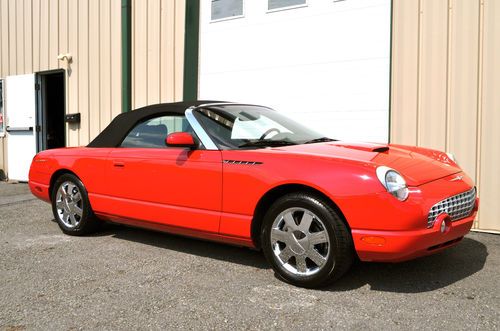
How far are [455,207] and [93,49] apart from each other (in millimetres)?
7596

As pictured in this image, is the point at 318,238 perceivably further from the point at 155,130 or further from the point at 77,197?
the point at 77,197

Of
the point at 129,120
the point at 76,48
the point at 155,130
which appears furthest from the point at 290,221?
the point at 76,48

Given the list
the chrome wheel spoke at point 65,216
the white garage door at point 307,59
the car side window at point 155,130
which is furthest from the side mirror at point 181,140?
the white garage door at point 307,59

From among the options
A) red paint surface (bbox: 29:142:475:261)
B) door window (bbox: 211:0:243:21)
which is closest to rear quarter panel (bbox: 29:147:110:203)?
red paint surface (bbox: 29:142:475:261)

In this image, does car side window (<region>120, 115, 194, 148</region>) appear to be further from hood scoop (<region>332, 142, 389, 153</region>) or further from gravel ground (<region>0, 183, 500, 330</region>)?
hood scoop (<region>332, 142, 389, 153</region>)

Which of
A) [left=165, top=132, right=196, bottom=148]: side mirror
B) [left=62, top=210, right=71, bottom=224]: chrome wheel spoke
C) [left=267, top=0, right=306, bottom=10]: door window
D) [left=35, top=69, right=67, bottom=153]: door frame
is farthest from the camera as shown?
[left=35, top=69, right=67, bottom=153]: door frame

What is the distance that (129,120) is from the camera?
5.03 m

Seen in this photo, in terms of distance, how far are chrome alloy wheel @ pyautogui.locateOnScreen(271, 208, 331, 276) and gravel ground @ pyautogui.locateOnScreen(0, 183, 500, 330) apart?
17 centimetres

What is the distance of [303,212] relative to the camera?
3514 millimetres

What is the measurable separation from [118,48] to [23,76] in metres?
2.84

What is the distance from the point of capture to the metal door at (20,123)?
33.2 feet

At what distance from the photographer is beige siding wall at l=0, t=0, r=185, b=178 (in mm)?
8086

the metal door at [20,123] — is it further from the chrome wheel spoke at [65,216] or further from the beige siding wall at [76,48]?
the chrome wheel spoke at [65,216]

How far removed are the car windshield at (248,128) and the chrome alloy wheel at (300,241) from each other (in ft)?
2.56
